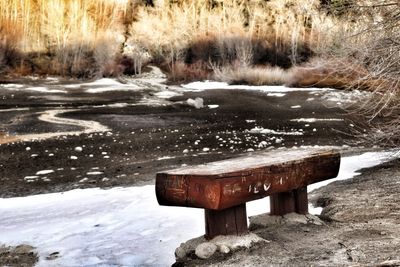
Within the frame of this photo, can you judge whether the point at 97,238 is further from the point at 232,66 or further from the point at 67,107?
the point at 232,66

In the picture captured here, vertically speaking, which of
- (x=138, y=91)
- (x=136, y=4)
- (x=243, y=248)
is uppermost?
(x=136, y=4)

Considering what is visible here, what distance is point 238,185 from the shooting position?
405cm

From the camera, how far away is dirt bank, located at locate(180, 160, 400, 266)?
3.72 meters

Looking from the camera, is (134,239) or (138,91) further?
(138,91)

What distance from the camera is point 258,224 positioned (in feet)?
15.7

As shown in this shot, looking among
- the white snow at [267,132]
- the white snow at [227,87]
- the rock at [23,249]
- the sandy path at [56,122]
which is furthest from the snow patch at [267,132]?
the white snow at [227,87]

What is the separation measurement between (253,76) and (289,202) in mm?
30514

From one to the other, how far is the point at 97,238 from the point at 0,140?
33.6 feet

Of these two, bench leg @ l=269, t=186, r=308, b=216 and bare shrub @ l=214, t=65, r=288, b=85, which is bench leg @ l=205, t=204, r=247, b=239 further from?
bare shrub @ l=214, t=65, r=288, b=85

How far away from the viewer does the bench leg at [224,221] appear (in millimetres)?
4203

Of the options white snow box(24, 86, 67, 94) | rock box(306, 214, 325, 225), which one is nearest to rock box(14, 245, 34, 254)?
rock box(306, 214, 325, 225)

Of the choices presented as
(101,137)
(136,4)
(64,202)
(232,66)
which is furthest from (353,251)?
(136,4)

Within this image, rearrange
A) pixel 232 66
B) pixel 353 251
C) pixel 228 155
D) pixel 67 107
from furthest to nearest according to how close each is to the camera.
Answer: pixel 232 66 → pixel 67 107 → pixel 228 155 → pixel 353 251

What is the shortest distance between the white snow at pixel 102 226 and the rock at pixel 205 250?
15.1 inches
